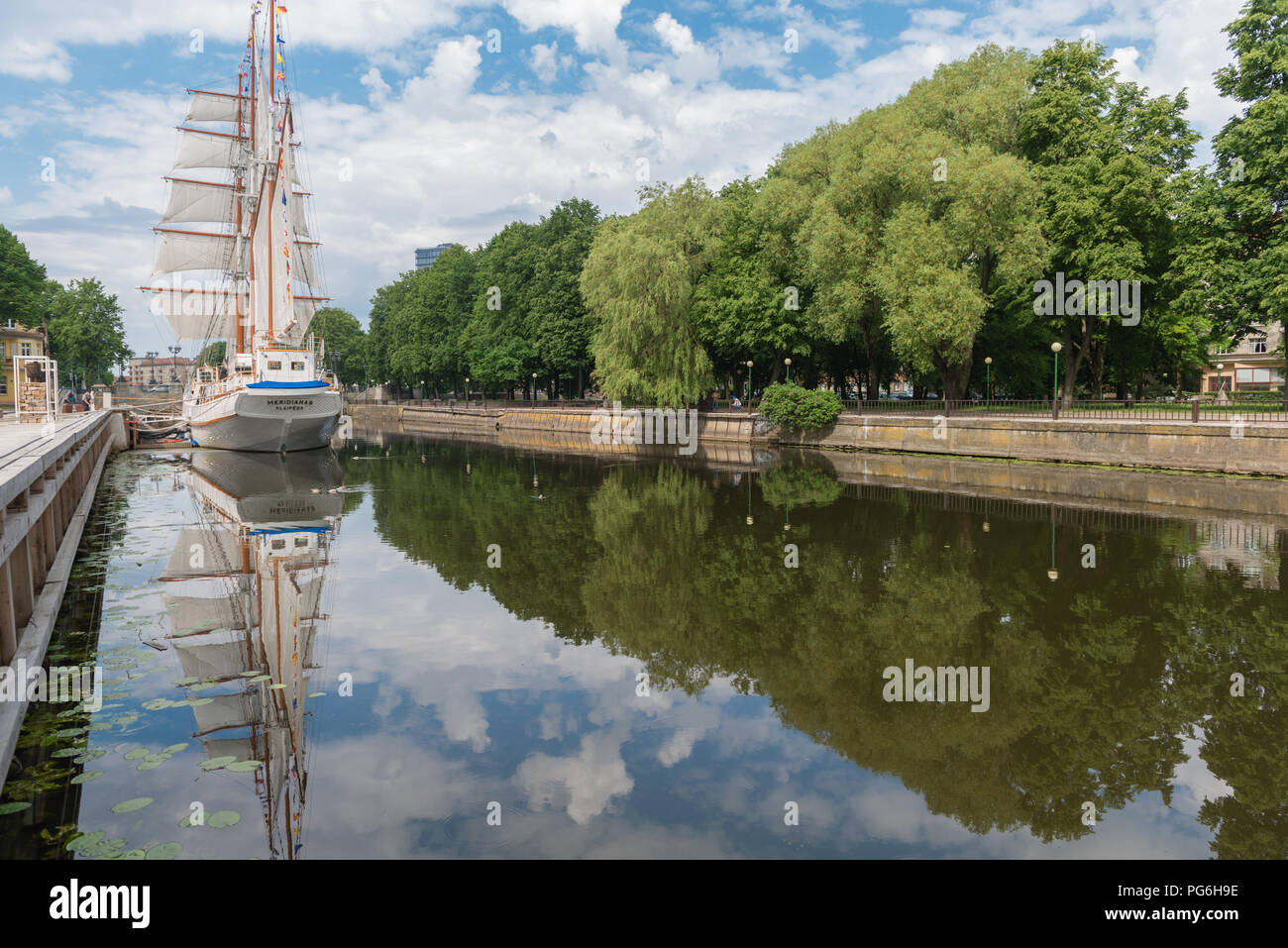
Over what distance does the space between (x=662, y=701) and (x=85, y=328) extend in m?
86.8

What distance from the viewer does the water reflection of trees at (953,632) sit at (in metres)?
7.04

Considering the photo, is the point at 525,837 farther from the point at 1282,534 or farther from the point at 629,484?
the point at 629,484

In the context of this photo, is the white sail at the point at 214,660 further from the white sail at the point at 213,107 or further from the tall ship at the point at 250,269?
the white sail at the point at 213,107

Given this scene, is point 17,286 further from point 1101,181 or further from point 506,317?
point 1101,181

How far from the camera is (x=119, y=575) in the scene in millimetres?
14477

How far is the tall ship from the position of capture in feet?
139

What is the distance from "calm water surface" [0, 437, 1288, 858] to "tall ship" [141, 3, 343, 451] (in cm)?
2547

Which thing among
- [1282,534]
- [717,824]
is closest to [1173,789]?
[717,824]

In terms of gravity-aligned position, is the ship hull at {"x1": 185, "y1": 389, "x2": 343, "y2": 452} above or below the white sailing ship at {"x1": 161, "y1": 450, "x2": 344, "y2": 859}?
above

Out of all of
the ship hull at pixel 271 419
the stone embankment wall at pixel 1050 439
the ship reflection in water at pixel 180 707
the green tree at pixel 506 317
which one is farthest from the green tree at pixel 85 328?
the ship reflection in water at pixel 180 707

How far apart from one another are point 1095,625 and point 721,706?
5784mm
